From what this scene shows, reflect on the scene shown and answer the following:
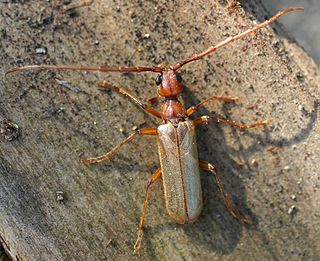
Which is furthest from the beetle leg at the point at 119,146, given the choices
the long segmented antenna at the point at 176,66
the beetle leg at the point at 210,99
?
the long segmented antenna at the point at 176,66

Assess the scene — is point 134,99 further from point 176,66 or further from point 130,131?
point 176,66

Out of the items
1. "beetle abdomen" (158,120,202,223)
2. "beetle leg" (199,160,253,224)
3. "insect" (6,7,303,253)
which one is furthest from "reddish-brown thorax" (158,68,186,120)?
"beetle leg" (199,160,253,224)

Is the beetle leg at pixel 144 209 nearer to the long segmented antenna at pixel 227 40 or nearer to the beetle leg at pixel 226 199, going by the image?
the beetle leg at pixel 226 199

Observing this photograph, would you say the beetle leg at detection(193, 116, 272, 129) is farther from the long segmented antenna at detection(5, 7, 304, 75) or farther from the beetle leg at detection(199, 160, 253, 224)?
the long segmented antenna at detection(5, 7, 304, 75)

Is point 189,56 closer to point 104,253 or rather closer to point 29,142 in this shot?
point 29,142

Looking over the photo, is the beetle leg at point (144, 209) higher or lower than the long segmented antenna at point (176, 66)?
lower
